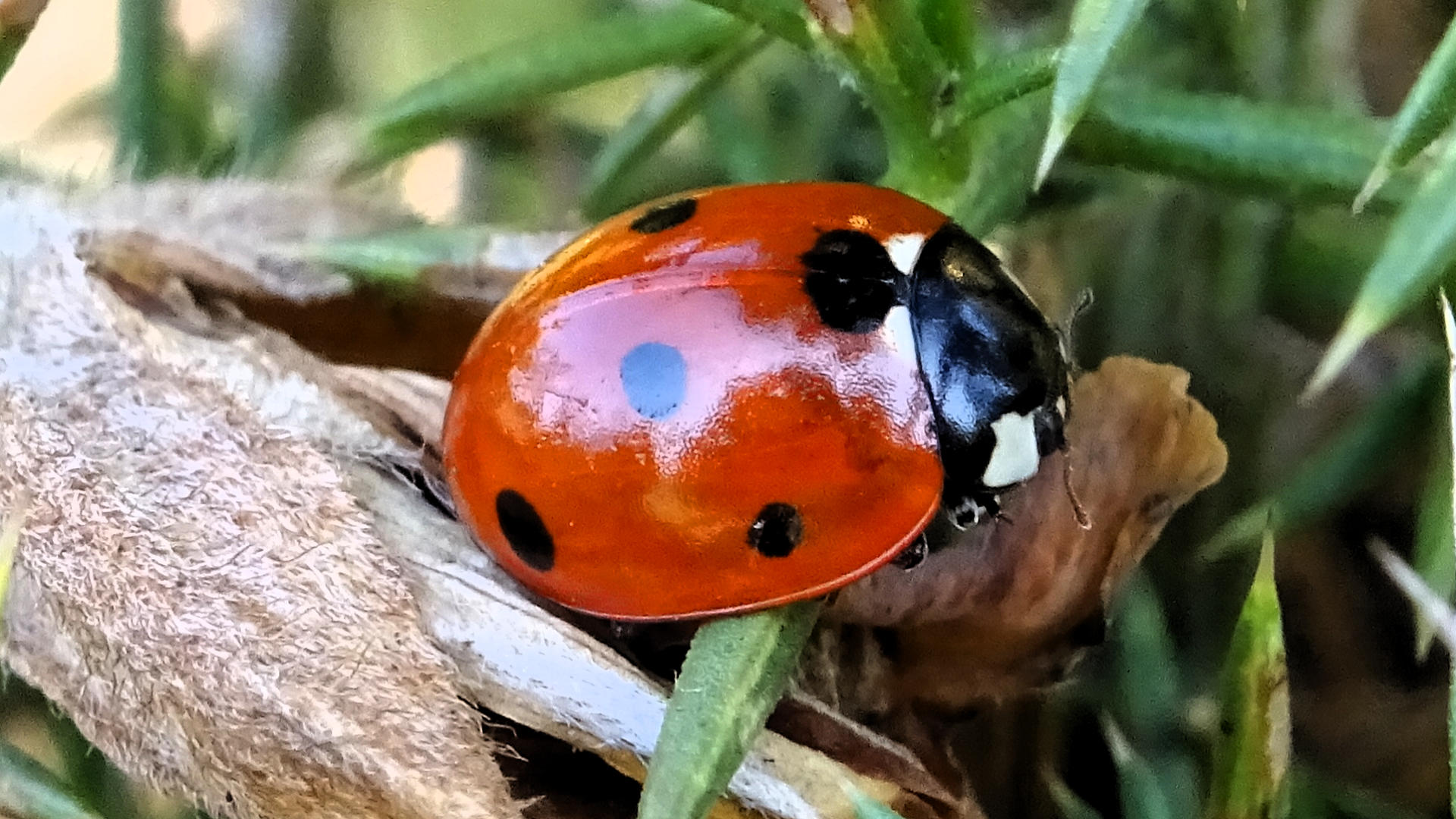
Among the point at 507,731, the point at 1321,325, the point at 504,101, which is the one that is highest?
the point at 504,101

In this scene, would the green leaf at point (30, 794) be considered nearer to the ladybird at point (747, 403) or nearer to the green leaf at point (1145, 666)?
the ladybird at point (747, 403)

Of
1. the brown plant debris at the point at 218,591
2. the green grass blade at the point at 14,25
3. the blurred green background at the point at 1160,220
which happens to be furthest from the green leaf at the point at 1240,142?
the green grass blade at the point at 14,25

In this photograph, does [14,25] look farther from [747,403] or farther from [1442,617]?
[1442,617]

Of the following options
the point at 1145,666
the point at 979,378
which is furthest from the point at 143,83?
the point at 1145,666

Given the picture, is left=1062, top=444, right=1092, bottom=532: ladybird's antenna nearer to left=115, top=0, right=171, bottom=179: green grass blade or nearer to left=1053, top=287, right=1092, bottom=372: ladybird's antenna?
left=1053, top=287, right=1092, bottom=372: ladybird's antenna

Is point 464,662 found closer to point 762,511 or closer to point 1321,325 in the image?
point 762,511

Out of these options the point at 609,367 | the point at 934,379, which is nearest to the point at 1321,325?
the point at 934,379
